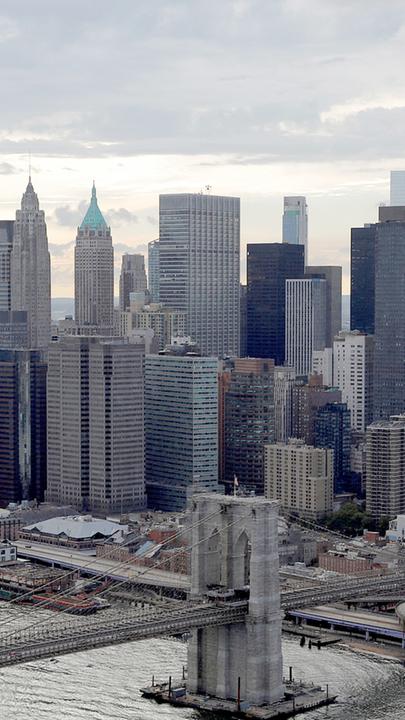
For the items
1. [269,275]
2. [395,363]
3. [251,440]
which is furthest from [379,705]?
[269,275]

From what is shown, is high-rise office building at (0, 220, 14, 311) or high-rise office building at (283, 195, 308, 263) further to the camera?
high-rise office building at (283, 195, 308, 263)

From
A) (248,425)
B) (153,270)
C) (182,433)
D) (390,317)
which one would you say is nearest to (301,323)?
(153,270)

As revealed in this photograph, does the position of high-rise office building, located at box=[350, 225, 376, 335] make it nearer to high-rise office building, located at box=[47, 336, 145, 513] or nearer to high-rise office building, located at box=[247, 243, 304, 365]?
high-rise office building, located at box=[247, 243, 304, 365]

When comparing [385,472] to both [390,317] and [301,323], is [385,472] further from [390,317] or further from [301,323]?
[301,323]

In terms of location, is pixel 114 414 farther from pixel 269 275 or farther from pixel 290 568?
pixel 269 275

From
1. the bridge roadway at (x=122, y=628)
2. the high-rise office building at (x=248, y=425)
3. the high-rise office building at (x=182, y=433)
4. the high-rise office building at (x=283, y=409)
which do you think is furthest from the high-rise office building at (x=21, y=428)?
the bridge roadway at (x=122, y=628)

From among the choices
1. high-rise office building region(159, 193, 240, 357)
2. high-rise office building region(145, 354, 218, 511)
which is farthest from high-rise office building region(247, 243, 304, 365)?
high-rise office building region(145, 354, 218, 511)
